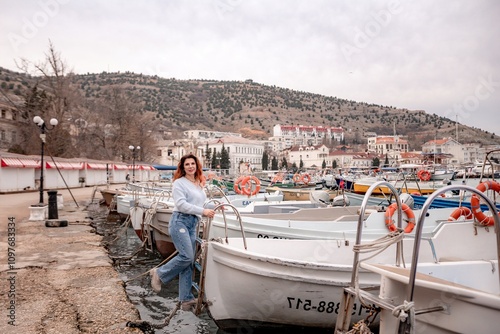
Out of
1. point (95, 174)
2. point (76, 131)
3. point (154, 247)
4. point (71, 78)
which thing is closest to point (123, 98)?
point (76, 131)

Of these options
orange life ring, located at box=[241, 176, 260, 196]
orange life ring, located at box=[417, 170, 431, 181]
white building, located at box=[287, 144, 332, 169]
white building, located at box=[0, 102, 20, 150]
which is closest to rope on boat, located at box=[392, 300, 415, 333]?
orange life ring, located at box=[241, 176, 260, 196]

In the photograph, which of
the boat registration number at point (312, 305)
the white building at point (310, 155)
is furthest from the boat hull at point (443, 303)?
the white building at point (310, 155)

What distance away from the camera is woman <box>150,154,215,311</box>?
16.6 feet

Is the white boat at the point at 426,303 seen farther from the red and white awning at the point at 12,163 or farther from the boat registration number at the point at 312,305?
the red and white awning at the point at 12,163

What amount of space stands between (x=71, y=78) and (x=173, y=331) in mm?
51045

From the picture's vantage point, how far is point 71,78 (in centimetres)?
4972

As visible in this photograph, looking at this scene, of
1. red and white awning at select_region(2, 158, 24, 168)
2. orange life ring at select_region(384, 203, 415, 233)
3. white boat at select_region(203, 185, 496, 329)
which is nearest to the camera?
white boat at select_region(203, 185, 496, 329)

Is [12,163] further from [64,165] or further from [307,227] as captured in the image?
[307,227]

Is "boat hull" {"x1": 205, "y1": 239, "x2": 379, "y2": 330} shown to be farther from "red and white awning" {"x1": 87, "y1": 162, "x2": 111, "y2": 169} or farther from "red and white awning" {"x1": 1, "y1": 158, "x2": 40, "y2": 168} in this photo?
"red and white awning" {"x1": 87, "y1": 162, "x2": 111, "y2": 169}

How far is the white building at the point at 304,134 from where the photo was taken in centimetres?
17650

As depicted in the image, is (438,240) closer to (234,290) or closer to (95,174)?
(234,290)

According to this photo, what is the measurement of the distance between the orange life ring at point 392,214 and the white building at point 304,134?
165m

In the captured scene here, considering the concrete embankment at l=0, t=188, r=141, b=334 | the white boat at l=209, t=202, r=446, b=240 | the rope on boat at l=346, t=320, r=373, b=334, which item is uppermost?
the white boat at l=209, t=202, r=446, b=240

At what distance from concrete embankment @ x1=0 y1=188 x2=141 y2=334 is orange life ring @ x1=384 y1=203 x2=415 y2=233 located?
15.2 feet
